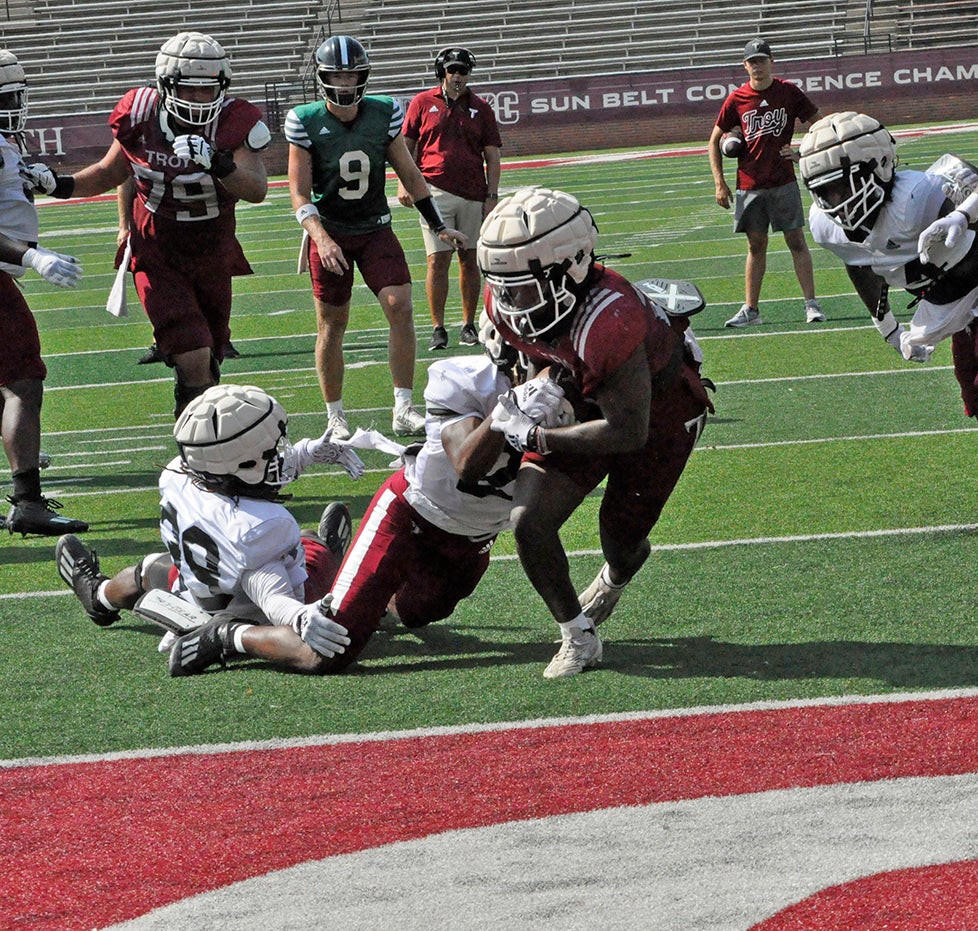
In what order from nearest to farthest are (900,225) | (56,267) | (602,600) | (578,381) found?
1. (578,381)
2. (602,600)
3. (900,225)
4. (56,267)

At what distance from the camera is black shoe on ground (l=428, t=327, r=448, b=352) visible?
10422 mm

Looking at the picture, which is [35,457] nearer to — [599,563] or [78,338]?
[599,563]

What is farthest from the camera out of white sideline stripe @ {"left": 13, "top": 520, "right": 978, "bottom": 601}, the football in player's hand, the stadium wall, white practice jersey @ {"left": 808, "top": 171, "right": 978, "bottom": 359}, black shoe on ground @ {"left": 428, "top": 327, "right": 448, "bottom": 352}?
the stadium wall

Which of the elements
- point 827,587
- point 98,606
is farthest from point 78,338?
point 827,587

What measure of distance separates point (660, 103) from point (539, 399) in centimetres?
2485

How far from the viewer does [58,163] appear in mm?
26812

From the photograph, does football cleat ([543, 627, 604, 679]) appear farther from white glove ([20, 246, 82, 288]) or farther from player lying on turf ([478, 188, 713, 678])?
white glove ([20, 246, 82, 288])

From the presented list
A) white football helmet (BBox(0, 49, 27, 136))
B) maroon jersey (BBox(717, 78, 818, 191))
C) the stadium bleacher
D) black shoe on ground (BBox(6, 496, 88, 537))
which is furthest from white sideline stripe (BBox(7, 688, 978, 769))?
the stadium bleacher

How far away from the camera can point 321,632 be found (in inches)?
172

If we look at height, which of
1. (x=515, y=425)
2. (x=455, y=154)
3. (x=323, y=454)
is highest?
(x=515, y=425)

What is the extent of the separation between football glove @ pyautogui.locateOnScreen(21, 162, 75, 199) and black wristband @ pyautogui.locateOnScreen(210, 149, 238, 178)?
604mm

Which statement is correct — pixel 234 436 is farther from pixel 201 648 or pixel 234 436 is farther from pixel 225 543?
pixel 201 648

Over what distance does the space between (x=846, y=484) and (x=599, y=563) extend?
1.34 metres

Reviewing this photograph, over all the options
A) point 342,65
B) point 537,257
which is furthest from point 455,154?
point 537,257
